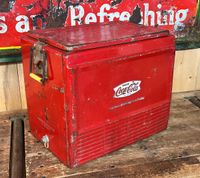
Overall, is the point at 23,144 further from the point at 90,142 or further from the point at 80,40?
the point at 80,40

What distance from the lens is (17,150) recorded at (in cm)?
93

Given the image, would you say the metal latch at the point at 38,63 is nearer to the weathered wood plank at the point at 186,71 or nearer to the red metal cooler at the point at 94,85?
the red metal cooler at the point at 94,85

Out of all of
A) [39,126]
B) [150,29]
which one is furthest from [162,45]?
[39,126]

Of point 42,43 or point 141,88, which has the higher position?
point 42,43

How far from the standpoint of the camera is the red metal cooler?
2.43 feet

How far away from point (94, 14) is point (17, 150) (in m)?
0.56

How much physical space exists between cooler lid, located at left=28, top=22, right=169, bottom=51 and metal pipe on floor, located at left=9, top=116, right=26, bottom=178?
36cm

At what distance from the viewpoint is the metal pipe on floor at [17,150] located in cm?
84

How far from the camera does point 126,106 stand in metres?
0.87

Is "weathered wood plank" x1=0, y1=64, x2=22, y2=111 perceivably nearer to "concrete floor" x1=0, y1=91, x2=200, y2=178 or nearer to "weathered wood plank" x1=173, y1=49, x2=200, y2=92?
"concrete floor" x1=0, y1=91, x2=200, y2=178

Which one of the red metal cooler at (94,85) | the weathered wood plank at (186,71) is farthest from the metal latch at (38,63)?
the weathered wood plank at (186,71)

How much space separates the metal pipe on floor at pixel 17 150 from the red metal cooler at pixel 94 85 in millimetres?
64

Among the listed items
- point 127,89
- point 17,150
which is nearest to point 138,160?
point 127,89

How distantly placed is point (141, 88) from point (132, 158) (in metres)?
0.21
